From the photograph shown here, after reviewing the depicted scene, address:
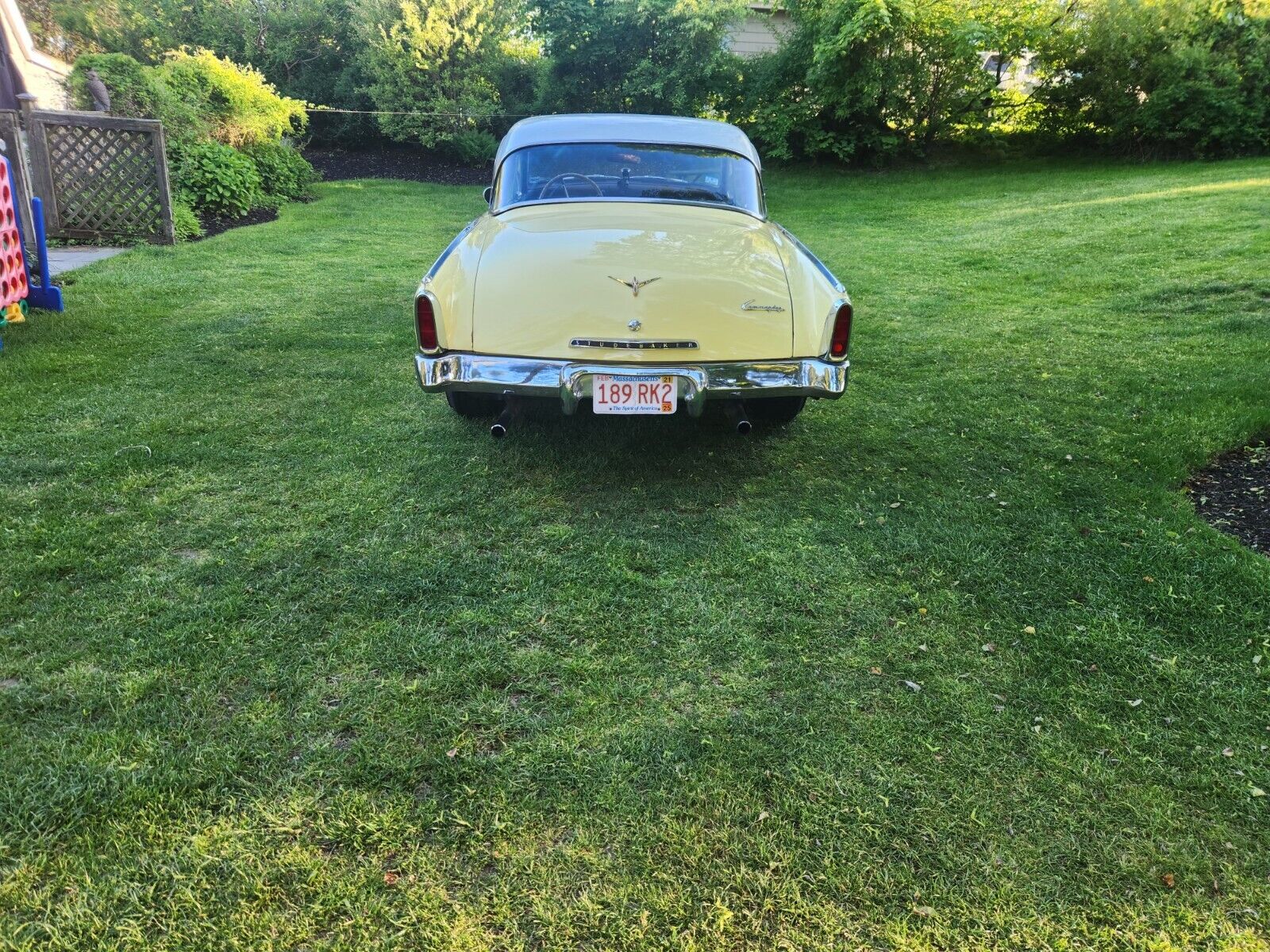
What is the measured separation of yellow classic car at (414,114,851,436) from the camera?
3.42 metres

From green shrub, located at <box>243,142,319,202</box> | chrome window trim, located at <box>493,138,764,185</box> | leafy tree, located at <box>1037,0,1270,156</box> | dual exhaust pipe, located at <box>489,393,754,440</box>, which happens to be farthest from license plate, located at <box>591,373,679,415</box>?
leafy tree, located at <box>1037,0,1270,156</box>

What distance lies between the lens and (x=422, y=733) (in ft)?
7.21

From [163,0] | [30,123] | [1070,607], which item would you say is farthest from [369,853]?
[163,0]

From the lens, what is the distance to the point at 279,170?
1330 cm

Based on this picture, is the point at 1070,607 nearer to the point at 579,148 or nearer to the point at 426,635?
the point at 426,635

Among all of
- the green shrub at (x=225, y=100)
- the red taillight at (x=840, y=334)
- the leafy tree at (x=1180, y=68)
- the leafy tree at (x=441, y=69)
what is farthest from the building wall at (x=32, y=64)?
the leafy tree at (x=1180, y=68)

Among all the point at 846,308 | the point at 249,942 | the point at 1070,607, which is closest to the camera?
the point at 249,942

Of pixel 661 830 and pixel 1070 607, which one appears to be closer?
pixel 661 830

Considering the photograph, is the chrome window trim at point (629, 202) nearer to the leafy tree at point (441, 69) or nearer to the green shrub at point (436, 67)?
the leafy tree at point (441, 69)

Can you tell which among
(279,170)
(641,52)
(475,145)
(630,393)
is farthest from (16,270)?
(641,52)

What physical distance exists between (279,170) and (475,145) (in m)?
4.73

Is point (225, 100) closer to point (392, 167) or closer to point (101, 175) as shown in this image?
point (101, 175)

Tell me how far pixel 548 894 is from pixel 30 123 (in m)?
10.5

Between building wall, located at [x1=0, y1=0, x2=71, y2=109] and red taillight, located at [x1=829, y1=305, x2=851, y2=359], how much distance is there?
12562 millimetres
